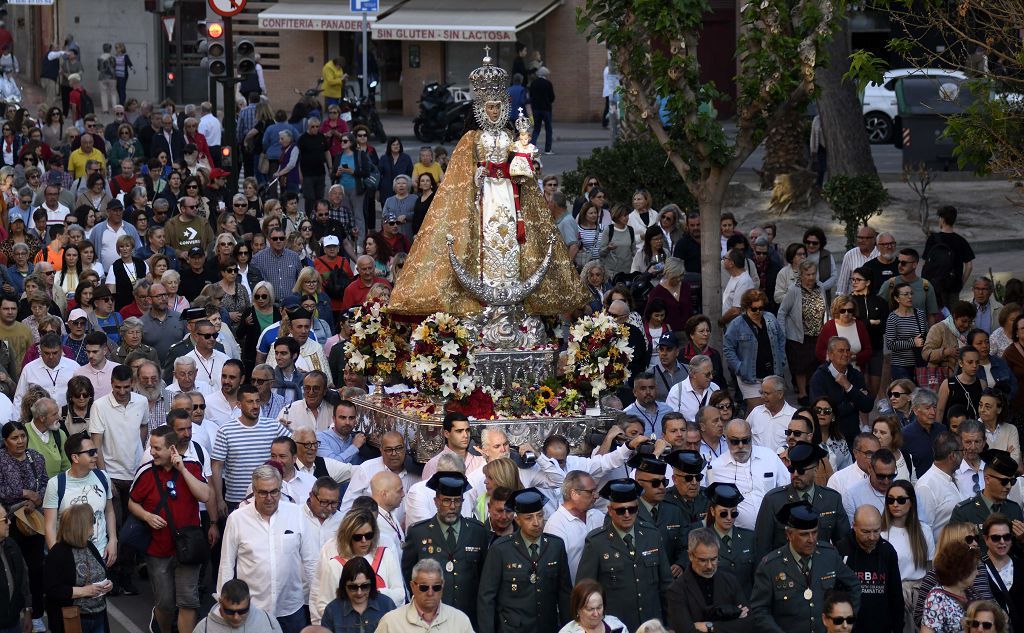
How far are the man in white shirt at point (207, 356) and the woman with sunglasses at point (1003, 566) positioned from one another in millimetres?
6335

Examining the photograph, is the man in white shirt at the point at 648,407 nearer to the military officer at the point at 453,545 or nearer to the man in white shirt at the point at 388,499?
the man in white shirt at the point at 388,499

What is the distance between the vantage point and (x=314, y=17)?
1539 inches

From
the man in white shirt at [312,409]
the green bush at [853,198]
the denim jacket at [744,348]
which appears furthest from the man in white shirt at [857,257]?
the man in white shirt at [312,409]

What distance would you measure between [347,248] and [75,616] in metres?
8.90

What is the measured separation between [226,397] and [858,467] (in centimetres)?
471

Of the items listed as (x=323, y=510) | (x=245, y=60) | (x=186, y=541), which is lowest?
(x=186, y=541)

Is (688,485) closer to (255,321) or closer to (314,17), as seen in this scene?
(255,321)

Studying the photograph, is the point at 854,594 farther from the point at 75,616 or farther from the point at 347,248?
the point at 347,248

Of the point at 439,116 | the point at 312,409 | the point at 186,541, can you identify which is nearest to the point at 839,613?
the point at 186,541

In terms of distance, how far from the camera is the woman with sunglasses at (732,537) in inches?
423

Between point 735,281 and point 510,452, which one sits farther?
point 735,281

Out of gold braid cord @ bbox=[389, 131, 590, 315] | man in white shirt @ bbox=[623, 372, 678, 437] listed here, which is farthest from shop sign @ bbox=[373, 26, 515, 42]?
man in white shirt @ bbox=[623, 372, 678, 437]

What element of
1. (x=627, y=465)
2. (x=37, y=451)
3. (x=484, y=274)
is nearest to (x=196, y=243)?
(x=484, y=274)

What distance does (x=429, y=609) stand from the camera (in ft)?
31.1
